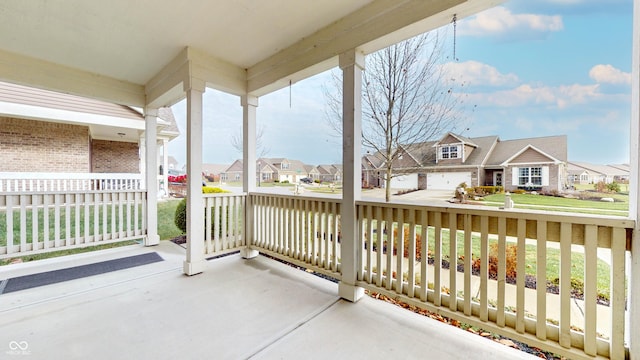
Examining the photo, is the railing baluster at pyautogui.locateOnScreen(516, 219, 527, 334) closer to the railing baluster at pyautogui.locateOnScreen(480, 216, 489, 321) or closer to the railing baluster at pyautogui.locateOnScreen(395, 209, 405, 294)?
the railing baluster at pyautogui.locateOnScreen(480, 216, 489, 321)

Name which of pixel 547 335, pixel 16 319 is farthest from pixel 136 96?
pixel 547 335

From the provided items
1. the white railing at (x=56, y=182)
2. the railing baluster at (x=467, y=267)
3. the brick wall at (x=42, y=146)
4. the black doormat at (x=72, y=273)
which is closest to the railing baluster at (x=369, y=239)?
the railing baluster at (x=467, y=267)

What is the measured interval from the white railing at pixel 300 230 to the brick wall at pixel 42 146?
6056mm

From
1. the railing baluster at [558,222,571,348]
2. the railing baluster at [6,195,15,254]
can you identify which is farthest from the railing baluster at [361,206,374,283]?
the railing baluster at [6,195,15,254]

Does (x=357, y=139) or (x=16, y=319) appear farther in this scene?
(x=357, y=139)

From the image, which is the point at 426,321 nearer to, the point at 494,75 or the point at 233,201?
the point at 494,75

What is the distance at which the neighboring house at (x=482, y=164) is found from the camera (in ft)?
5.30

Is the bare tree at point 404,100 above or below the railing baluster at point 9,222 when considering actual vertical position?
above

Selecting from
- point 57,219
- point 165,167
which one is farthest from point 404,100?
point 165,167

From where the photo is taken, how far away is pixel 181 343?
1.73m

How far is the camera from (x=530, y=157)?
1.68m

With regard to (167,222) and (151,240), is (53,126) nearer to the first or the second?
(167,222)

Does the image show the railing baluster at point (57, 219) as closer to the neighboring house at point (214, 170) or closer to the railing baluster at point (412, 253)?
the neighboring house at point (214, 170)

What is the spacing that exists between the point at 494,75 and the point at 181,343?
9.68 ft
